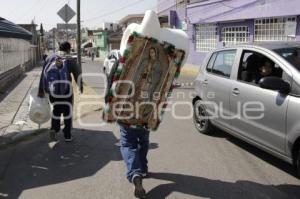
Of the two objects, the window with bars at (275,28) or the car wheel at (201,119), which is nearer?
the car wheel at (201,119)

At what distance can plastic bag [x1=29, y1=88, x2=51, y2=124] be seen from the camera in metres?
7.01

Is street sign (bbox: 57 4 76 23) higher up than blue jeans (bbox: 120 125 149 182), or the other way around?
street sign (bbox: 57 4 76 23)

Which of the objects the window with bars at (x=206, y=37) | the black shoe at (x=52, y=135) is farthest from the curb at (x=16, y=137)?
the window with bars at (x=206, y=37)

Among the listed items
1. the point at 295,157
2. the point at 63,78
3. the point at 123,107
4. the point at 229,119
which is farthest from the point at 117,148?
the point at 295,157

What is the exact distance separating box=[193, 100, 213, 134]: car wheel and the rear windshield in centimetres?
214

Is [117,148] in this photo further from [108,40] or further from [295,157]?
Answer: [108,40]

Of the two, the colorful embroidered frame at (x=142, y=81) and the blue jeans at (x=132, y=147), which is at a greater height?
the colorful embroidered frame at (x=142, y=81)

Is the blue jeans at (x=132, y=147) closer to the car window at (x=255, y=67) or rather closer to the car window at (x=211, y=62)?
the car window at (x=255, y=67)

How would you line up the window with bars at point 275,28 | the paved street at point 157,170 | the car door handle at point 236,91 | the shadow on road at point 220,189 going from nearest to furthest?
the shadow on road at point 220,189
the paved street at point 157,170
the car door handle at point 236,91
the window with bars at point 275,28

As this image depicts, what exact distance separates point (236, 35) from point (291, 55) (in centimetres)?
1895

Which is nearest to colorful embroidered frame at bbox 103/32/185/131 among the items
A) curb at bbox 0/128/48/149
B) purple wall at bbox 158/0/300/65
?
curb at bbox 0/128/48/149

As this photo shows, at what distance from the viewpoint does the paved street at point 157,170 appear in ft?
15.4

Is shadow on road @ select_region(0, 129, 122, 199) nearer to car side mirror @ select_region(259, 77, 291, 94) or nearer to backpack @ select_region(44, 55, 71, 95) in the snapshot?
backpack @ select_region(44, 55, 71, 95)

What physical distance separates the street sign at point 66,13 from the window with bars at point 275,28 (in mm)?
10235
